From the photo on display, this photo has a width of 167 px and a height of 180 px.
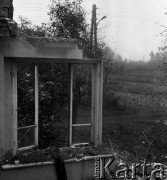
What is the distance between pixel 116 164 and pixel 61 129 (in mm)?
3357

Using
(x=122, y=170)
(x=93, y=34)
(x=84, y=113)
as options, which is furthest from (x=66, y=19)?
(x=122, y=170)

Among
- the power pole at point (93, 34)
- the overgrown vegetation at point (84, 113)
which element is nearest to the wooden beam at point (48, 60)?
the overgrown vegetation at point (84, 113)

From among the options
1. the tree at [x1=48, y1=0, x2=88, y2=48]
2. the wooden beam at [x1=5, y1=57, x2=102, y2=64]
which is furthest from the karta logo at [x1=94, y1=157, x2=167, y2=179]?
Result: the tree at [x1=48, y1=0, x2=88, y2=48]

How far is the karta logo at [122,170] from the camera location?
22.6 feet

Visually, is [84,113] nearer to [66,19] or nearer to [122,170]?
[122,170]

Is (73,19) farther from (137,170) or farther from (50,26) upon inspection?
(137,170)

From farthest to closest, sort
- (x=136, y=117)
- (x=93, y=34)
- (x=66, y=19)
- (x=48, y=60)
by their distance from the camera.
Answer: (x=136, y=117)
(x=93, y=34)
(x=66, y=19)
(x=48, y=60)

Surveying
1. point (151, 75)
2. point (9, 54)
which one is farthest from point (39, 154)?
point (151, 75)

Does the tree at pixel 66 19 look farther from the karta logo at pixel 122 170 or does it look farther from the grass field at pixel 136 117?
the karta logo at pixel 122 170

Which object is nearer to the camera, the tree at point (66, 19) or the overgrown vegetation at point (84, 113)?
the overgrown vegetation at point (84, 113)

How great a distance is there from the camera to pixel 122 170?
7184 mm

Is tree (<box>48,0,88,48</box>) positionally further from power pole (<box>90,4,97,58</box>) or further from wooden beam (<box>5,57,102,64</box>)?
wooden beam (<box>5,57,102,64</box>)

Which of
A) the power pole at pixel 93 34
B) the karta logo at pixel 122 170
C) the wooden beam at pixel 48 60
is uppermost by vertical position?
the power pole at pixel 93 34

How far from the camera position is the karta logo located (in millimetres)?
6887
